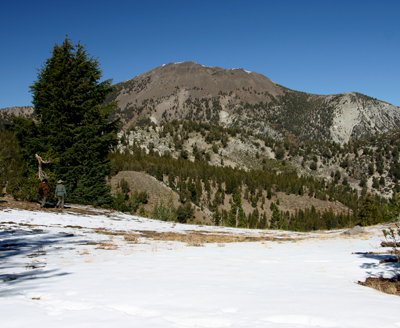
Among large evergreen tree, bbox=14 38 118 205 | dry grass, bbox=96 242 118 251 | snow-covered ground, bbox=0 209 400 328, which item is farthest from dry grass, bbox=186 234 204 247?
large evergreen tree, bbox=14 38 118 205

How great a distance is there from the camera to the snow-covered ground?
10.4 ft

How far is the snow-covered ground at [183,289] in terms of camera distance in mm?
3158

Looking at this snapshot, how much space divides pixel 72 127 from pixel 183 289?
929 inches

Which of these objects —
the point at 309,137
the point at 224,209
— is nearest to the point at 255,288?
the point at 224,209

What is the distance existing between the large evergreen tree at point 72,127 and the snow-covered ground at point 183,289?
16.6m

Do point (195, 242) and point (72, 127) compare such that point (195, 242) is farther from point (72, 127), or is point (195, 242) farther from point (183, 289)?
point (72, 127)

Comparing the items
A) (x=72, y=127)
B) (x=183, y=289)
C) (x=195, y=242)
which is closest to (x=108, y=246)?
(x=195, y=242)

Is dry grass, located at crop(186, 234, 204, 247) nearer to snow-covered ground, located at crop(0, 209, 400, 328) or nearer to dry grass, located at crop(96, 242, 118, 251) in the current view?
snow-covered ground, located at crop(0, 209, 400, 328)

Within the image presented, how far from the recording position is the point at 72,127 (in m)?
25.1

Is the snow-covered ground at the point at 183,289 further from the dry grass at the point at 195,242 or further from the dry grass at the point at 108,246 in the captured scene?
the dry grass at the point at 195,242

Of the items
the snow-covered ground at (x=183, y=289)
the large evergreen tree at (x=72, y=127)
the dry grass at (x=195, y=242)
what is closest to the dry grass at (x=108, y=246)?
the snow-covered ground at (x=183, y=289)

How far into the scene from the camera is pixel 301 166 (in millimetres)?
101938

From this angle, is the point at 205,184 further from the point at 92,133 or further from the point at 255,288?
the point at 255,288

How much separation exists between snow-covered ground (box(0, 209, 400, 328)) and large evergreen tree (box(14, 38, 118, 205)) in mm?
16583
